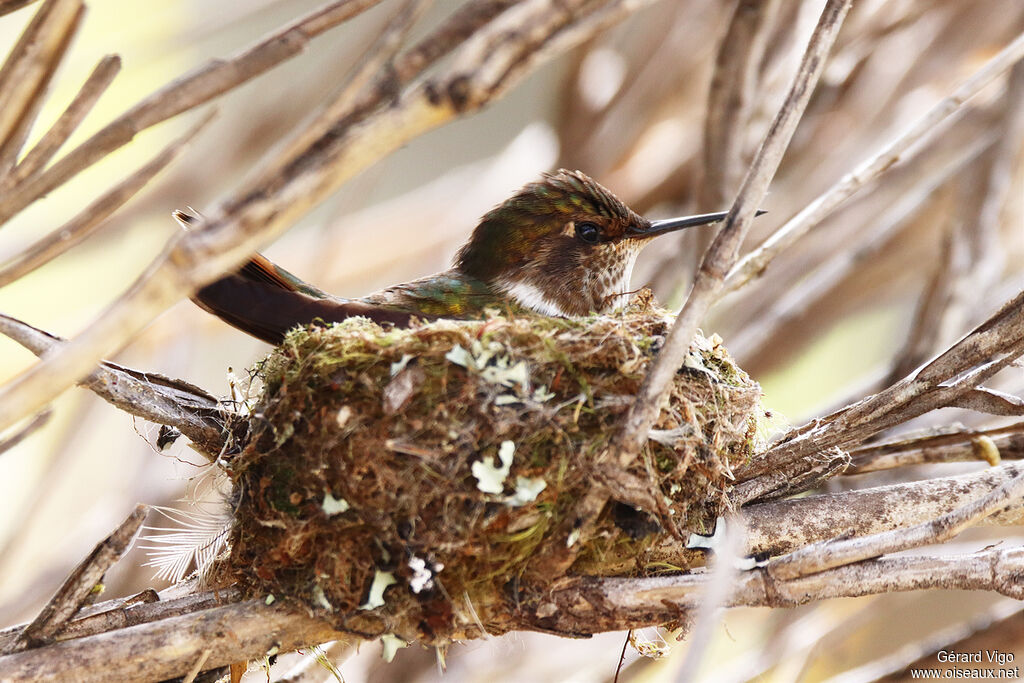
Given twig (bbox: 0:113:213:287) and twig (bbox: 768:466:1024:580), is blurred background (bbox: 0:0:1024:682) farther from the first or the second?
twig (bbox: 0:113:213:287)

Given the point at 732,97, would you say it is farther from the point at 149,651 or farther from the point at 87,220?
the point at 149,651

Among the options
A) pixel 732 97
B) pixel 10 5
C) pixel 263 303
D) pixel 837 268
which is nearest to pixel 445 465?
pixel 263 303

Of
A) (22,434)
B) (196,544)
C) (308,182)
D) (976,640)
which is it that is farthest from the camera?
(976,640)

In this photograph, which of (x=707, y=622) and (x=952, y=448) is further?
(x=952, y=448)

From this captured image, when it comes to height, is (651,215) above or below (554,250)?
above

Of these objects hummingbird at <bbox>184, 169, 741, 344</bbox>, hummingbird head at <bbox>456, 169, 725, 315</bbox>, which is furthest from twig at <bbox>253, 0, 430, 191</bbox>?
hummingbird head at <bbox>456, 169, 725, 315</bbox>
